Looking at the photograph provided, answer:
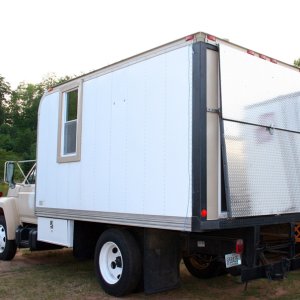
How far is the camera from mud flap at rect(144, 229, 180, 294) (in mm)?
5777

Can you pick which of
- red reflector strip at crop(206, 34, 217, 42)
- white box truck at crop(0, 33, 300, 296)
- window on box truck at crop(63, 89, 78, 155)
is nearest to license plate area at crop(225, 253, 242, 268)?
white box truck at crop(0, 33, 300, 296)

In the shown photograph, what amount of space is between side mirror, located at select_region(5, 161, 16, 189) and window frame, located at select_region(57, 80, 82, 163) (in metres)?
1.97

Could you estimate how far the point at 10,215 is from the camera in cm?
891

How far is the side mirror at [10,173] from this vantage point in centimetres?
892

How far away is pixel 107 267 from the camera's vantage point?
20.9ft

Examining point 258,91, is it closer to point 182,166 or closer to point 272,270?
point 182,166

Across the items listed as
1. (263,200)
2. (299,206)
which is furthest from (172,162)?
(299,206)

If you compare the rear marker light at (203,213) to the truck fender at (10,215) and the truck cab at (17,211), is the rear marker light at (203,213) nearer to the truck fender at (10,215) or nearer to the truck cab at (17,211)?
the truck cab at (17,211)

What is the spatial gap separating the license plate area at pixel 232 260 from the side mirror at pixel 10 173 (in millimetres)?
5191

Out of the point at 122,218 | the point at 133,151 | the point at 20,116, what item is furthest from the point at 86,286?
the point at 20,116

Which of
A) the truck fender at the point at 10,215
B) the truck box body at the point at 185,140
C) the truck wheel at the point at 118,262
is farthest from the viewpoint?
the truck fender at the point at 10,215

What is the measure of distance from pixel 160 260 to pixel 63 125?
282 centimetres

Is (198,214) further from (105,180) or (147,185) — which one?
(105,180)

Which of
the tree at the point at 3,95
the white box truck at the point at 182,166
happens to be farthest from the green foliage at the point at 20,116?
the white box truck at the point at 182,166
